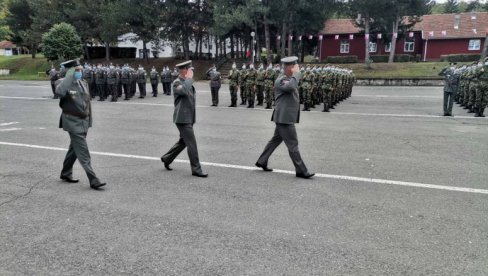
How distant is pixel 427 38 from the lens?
46125mm

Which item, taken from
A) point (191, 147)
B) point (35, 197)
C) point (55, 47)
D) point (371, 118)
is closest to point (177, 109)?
point (191, 147)

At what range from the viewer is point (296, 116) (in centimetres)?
682

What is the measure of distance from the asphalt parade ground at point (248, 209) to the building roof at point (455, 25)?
1631 inches

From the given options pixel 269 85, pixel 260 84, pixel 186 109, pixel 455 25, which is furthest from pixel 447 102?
pixel 455 25

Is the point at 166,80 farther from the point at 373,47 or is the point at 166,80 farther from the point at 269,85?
the point at 373,47

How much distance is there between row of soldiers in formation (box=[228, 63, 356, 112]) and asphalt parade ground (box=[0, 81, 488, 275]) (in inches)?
235

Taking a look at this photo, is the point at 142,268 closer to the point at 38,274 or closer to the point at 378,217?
the point at 38,274

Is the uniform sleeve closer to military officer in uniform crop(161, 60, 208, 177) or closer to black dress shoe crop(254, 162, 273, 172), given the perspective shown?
military officer in uniform crop(161, 60, 208, 177)

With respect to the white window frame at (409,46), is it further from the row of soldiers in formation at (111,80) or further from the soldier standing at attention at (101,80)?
the soldier standing at attention at (101,80)

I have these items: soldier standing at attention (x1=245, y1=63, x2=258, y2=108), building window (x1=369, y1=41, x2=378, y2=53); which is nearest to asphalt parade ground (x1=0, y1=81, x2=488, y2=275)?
soldier standing at attention (x1=245, y1=63, x2=258, y2=108)

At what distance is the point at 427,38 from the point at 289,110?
45424 mm

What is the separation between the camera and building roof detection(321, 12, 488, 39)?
4578 centimetres

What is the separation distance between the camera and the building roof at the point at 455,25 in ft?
150

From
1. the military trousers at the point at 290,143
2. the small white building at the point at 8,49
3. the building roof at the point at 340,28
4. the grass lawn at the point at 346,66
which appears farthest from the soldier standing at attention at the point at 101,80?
the small white building at the point at 8,49
